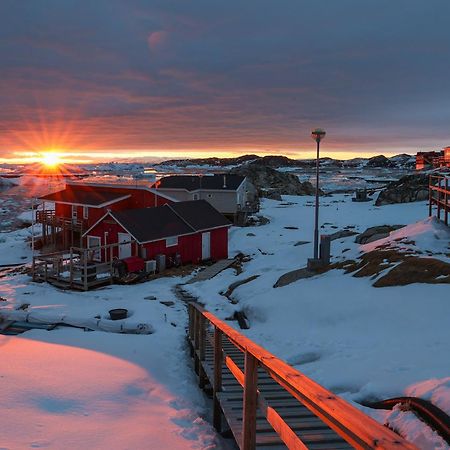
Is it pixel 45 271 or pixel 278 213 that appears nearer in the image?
pixel 45 271

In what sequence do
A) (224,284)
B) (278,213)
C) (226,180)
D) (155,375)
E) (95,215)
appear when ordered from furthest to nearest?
(278,213)
(226,180)
(95,215)
(224,284)
(155,375)

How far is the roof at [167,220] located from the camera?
27.5 metres

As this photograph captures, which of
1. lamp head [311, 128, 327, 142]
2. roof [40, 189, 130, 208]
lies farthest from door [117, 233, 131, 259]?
lamp head [311, 128, 327, 142]

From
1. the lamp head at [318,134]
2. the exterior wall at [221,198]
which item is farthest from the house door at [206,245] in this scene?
the exterior wall at [221,198]

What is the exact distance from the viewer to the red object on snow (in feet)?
83.4

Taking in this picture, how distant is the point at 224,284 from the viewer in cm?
2241

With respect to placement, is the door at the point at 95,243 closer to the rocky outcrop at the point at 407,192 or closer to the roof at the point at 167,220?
the roof at the point at 167,220

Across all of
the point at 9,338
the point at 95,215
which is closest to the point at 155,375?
the point at 9,338

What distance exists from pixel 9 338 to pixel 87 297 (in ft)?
26.3

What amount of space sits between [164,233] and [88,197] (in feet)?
41.1

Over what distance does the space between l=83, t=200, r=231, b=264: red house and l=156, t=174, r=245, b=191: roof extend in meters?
16.5

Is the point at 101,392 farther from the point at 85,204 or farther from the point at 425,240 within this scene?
the point at 85,204

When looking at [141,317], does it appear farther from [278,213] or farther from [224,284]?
[278,213]

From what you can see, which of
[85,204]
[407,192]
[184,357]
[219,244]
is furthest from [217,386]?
[407,192]
